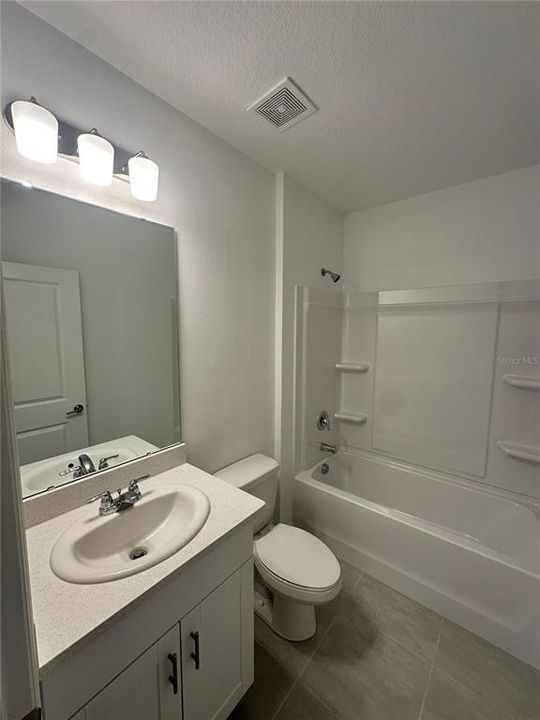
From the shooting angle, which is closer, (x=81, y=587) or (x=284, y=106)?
(x=81, y=587)

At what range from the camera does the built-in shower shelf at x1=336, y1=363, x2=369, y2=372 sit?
2.39 metres

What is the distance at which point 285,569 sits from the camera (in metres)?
1.36

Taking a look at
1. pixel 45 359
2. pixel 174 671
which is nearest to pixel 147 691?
pixel 174 671

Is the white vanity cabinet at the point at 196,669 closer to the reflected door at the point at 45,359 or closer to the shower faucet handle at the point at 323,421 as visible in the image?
the reflected door at the point at 45,359

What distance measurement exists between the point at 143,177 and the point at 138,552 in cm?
143

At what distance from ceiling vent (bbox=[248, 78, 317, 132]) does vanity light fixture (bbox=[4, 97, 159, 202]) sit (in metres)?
0.56

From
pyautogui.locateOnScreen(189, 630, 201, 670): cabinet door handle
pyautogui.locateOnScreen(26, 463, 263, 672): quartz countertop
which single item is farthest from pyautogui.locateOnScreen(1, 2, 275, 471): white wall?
pyautogui.locateOnScreen(189, 630, 201, 670): cabinet door handle

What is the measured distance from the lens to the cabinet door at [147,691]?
2.33ft

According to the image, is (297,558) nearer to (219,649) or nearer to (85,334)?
(219,649)

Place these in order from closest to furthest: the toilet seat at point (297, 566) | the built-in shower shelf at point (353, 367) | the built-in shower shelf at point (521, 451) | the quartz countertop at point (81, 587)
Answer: the quartz countertop at point (81, 587) < the toilet seat at point (297, 566) < the built-in shower shelf at point (521, 451) < the built-in shower shelf at point (353, 367)

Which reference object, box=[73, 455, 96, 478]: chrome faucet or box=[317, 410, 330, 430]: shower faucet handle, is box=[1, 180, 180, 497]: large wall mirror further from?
box=[317, 410, 330, 430]: shower faucet handle

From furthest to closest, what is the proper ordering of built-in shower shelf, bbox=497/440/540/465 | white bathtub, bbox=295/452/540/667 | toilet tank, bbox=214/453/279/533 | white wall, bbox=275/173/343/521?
white wall, bbox=275/173/343/521 → built-in shower shelf, bbox=497/440/540/465 → toilet tank, bbox=214/453/279/533 → white bathtub, bbox=295/452/540/667

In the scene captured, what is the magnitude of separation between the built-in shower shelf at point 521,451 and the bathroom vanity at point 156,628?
1.69 meters

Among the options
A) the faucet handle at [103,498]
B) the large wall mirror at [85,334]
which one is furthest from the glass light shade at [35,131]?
the faucet handle at [103,498]
